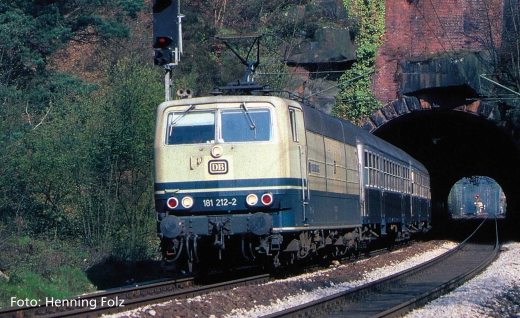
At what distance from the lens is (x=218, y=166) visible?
13320mm

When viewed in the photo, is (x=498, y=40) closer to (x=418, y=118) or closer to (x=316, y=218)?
(x=418, y=118)

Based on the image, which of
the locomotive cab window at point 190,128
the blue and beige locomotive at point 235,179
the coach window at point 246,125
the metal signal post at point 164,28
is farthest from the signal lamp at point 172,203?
the metal signal post at point 164,28

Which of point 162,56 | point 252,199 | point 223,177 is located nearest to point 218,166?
point 223,177

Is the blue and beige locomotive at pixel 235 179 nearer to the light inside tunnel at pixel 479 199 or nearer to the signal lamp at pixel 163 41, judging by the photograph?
the signal lamp at pixel 163 41

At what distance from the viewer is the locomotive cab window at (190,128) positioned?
13.6 metres

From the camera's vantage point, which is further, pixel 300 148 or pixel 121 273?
pixel 121 273

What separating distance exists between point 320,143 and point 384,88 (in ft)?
55.0

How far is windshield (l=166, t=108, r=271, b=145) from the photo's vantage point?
44.1 feet

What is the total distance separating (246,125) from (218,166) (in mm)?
917

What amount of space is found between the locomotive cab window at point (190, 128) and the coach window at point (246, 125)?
0.84ft

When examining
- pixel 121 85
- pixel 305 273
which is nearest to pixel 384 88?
pixel 121 85

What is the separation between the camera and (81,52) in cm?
3869

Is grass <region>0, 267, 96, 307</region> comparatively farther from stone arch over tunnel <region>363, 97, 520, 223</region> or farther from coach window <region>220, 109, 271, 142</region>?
stone arch over tunnel <region>363, 97, 520, 223</region>

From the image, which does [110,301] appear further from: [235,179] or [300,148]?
[300,148]
